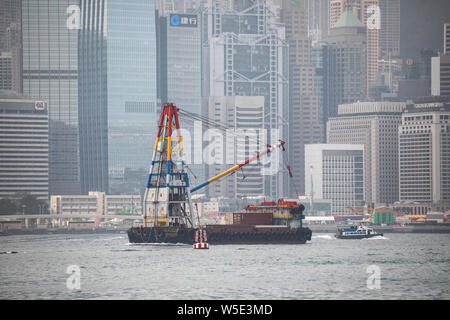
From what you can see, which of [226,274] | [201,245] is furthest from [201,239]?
[226,274]

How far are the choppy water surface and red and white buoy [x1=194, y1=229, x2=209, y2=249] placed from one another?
179cm

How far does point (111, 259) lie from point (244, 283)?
46993 mm

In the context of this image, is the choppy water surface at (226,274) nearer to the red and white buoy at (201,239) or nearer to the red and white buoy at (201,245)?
the red and white buoy at (201,245)

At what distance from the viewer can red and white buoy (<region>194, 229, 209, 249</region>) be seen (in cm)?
18975

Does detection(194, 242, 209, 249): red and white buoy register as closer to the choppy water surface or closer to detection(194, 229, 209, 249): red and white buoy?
detection(194, 229, 209, 249): red and white buoy

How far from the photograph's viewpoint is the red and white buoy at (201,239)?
190 metres

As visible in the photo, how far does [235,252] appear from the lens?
595ft

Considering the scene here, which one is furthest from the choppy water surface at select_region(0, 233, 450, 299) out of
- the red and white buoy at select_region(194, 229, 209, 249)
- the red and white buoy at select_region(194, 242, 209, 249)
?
the red and white buoy at select_region(194, 229, 209, 249)

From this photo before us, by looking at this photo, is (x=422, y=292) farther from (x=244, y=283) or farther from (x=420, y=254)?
(x=420, y=254)

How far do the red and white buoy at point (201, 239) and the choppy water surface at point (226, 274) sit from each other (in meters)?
1.79

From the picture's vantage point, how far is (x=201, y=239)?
19400cm
